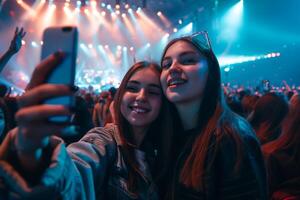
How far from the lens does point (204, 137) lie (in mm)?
1414

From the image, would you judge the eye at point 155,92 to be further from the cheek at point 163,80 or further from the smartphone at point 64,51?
the smartphone at point 64,51

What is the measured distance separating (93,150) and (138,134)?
1.46ft

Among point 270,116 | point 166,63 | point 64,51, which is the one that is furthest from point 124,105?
point 270,116

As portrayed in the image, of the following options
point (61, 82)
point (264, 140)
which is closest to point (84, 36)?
point (264, 140)

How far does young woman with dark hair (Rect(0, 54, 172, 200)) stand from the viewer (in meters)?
0.77

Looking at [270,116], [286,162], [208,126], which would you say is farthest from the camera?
[270,116]

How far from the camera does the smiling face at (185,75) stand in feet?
5.09

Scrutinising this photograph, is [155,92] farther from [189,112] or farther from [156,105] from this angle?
[189,112]

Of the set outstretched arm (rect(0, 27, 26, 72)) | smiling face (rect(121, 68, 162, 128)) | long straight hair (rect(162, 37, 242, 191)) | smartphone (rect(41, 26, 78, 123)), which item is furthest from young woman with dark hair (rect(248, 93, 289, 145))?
outstretched arm (rect(0, 27, 26, 72))

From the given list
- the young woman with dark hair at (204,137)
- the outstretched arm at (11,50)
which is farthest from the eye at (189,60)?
the outstretched arm at (11,50)

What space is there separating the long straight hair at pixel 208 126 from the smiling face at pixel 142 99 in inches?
10.0

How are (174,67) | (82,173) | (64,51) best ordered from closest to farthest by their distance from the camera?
(64,51), (82,173), (174,67)

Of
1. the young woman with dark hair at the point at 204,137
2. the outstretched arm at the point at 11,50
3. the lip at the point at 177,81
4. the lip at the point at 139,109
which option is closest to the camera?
the young woman with dark hair at the point at 204,137

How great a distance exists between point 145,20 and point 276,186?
65.4 feet
